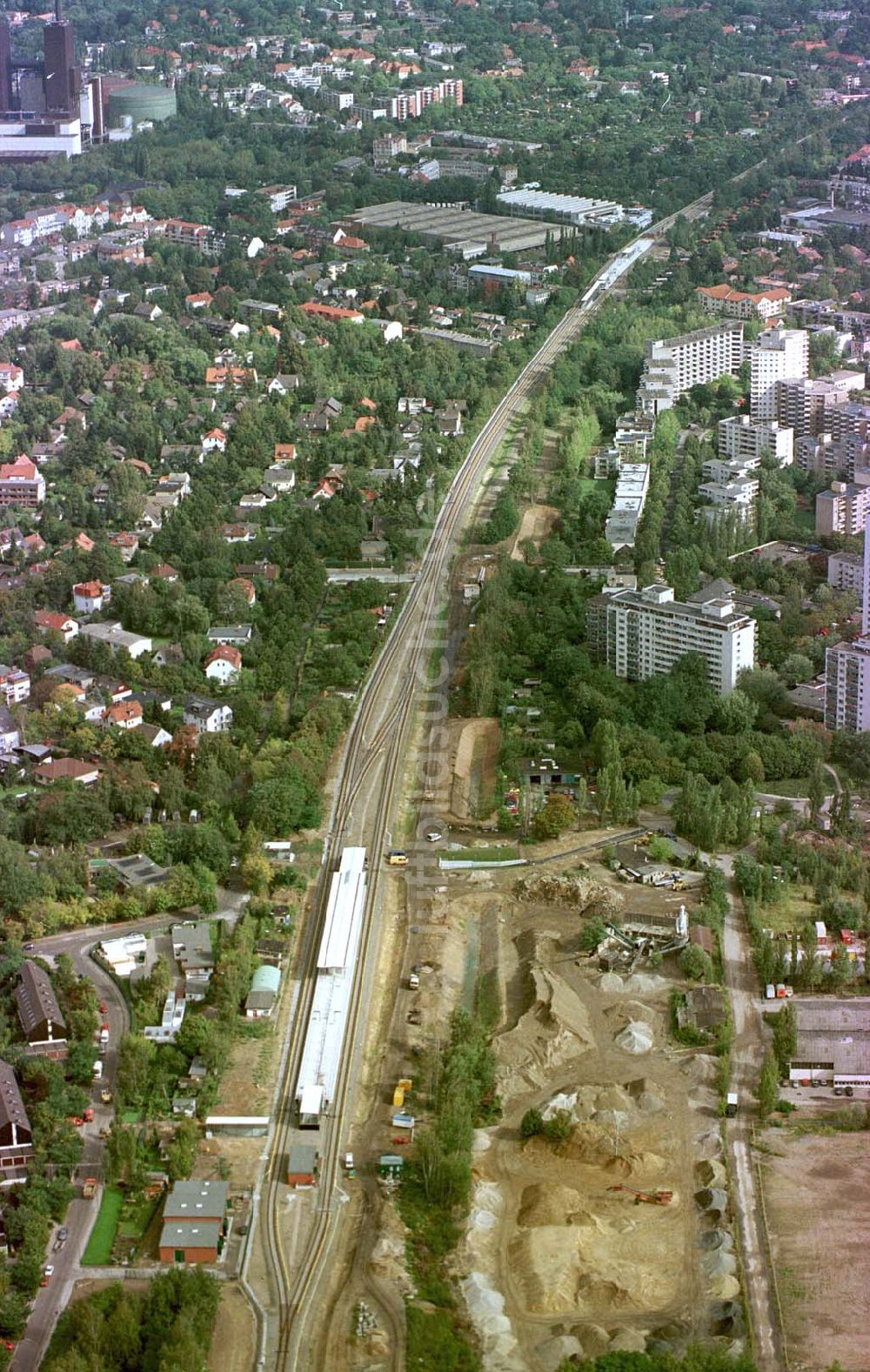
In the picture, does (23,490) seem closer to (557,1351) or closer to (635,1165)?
(635,1165)

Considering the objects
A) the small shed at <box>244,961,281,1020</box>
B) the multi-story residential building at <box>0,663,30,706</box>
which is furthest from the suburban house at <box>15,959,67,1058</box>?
the multi-story residential building at <box>0,663,30,706</box>

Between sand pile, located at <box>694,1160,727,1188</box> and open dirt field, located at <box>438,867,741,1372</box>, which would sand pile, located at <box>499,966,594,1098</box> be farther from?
sand pile, located at <box>694,1160,727,1188</box>

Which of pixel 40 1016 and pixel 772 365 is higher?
pixel 772 365

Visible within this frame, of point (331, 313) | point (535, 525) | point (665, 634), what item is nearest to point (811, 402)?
point (535, 525)

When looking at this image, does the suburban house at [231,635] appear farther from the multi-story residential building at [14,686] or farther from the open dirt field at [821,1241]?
the open dirt field at [821,1241]

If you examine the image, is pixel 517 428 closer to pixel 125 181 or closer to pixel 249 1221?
pixel 125 181

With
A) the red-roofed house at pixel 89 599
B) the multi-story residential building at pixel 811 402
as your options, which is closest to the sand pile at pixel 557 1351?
the red-roofed house at pixel 89 599
